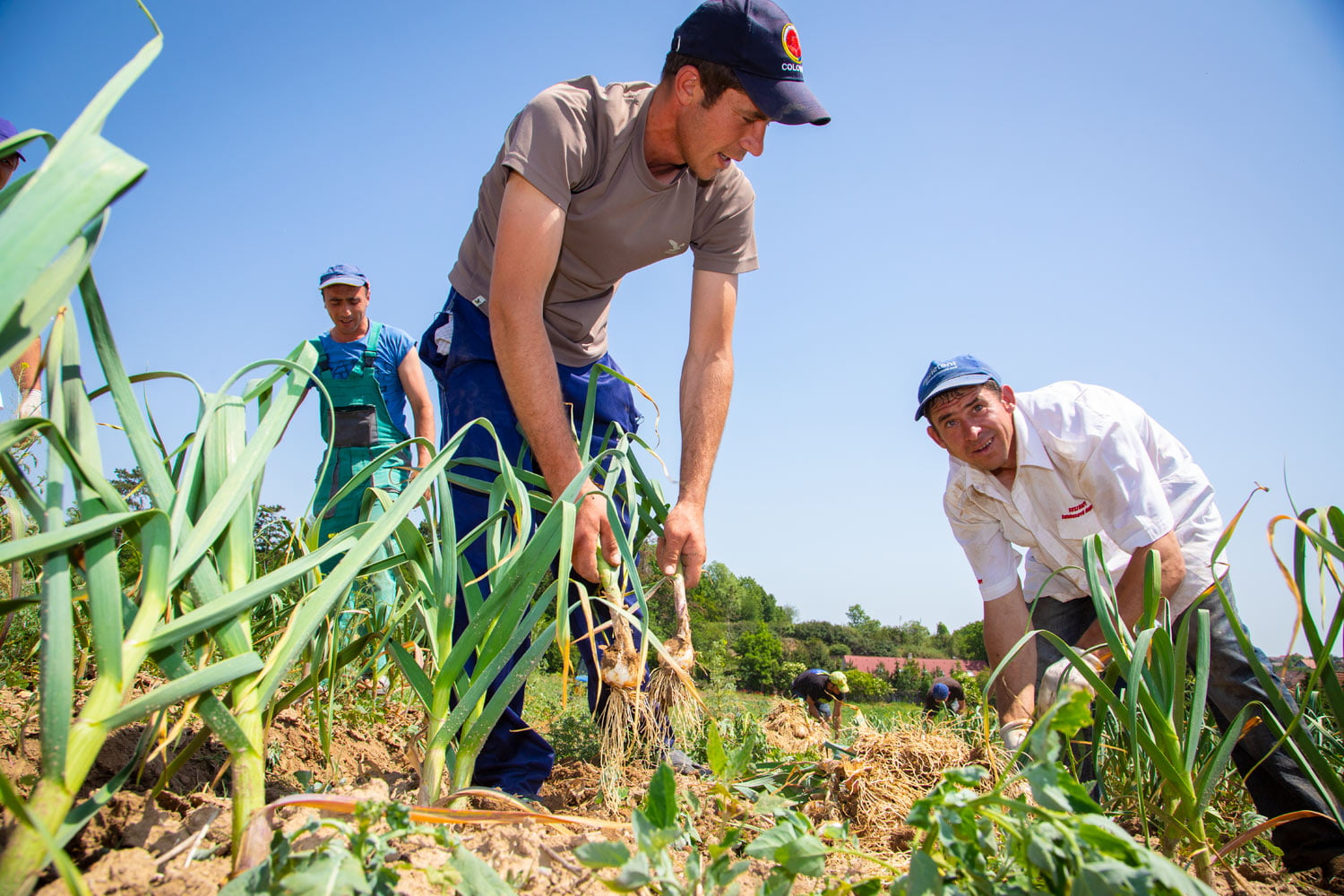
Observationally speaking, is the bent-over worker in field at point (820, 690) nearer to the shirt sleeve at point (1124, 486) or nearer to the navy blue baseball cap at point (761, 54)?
the shirt sleeve at point (1124, 486)

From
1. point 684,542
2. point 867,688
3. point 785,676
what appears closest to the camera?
point 684,542

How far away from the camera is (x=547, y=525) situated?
1.07 metres

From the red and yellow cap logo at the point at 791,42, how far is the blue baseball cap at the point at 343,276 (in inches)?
91.4

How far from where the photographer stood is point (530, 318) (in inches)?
65.0

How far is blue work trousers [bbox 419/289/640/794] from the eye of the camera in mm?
1668

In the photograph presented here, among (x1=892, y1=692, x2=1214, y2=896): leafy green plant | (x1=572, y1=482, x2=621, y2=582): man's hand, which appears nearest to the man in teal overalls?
(x1=572, y1=482, x2=621, y2=582): man's hand

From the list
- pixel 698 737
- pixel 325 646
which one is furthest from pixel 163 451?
pixel 698 737

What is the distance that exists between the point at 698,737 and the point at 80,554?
1.03 meters

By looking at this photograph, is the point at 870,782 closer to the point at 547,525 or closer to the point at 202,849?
the point at 547,525

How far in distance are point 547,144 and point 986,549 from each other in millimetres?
2101

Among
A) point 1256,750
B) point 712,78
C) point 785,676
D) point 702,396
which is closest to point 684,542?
point 702,396

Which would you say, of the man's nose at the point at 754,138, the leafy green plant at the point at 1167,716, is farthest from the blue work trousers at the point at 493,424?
the leafy green plant at the point at 1167,716

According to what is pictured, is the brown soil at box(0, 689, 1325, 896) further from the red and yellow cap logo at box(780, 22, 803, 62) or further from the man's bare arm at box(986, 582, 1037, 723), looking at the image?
the red and yellow cap logo at box(780, 22, 803, 62)

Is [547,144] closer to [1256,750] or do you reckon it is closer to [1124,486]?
[1124,486]
